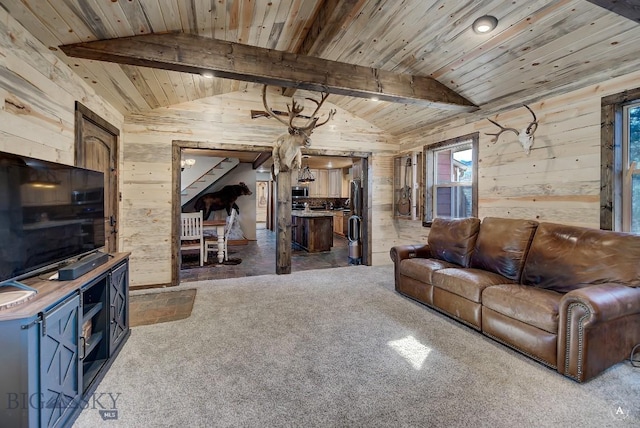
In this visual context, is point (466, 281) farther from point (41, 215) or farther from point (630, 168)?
point (41, 215)

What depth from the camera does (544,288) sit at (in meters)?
2.57

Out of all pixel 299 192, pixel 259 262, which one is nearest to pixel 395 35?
pixel 259 262

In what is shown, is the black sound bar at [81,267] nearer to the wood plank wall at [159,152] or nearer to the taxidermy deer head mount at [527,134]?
the wood plank wall at [159,152]

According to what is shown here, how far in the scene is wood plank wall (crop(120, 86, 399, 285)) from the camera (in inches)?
159

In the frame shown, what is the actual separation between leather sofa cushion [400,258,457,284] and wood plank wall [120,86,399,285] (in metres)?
2.94

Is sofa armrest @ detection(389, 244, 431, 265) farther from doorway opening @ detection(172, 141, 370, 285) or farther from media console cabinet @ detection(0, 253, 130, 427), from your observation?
media console cabinet @ detection(0, 253, 130, 427)

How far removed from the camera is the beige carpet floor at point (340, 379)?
1.63m

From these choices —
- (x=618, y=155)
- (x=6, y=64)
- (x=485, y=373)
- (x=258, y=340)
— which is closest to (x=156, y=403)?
(x=258, y=340)

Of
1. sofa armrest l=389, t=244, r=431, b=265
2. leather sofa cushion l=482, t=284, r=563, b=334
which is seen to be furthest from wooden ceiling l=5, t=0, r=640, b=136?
sofa armrest l=389, t=244, r=431, b=265

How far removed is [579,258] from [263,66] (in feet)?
11.1

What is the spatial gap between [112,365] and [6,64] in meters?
2.18

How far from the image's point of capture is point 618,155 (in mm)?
2664

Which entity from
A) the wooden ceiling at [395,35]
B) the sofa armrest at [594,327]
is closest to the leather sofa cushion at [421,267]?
the sofa armrest at [594,327]

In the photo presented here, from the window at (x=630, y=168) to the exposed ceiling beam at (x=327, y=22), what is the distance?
2663mm
